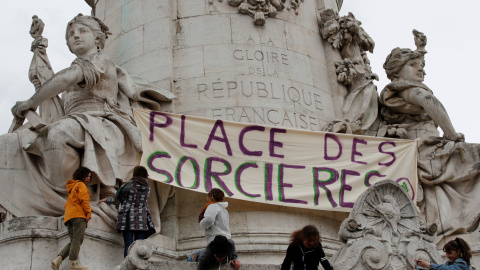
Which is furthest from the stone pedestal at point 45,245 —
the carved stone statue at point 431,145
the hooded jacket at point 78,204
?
the carved stone statue at point 431,145

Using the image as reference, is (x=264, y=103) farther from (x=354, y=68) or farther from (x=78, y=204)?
(x=78, y=204)

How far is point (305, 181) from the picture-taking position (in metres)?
15.6

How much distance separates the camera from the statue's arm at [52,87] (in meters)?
14.8

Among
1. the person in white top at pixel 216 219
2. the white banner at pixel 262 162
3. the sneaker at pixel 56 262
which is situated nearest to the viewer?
the person in white top at pixel 216 219

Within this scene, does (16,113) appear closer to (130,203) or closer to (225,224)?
(130,203)

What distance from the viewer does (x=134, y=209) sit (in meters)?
13.1

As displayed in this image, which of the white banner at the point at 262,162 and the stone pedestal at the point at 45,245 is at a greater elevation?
the white banner at the point at 262,162

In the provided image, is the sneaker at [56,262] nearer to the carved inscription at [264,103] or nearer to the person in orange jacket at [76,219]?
the person in orange jacket at [76,219]

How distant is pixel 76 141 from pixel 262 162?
3411 mm

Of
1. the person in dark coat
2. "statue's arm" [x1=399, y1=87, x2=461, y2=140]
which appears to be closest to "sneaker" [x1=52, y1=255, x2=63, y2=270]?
the person in dark coat

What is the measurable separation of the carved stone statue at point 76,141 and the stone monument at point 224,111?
0.02 meters

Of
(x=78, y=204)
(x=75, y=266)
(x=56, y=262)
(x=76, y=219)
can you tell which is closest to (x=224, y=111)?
(x=78, y=204)

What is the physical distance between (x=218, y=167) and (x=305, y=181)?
159 centimetres

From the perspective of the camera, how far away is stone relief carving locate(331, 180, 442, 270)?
1205 centimetres
